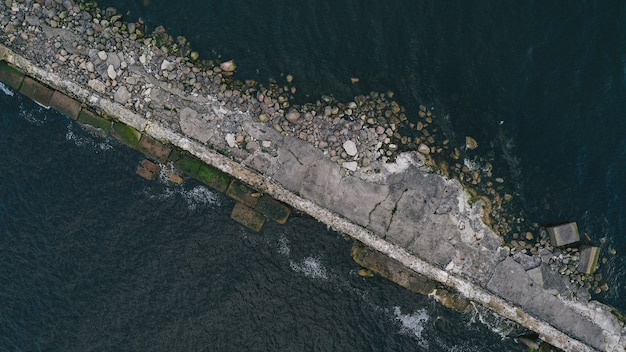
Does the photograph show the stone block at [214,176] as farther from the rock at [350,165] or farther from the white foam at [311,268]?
the rock at [350,165]

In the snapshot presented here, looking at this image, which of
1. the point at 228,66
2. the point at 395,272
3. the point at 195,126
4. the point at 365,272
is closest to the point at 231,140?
the point at 195,126

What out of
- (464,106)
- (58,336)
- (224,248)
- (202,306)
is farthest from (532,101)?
(58,336)

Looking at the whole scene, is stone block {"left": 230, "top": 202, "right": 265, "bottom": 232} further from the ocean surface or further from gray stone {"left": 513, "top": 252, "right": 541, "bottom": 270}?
gray stone {"left": 513, "top": 252, "right": 541, "bottom": 270}

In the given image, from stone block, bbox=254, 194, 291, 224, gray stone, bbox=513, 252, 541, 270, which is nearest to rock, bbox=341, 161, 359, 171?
stone block, bbox=254, 194, 291, 224

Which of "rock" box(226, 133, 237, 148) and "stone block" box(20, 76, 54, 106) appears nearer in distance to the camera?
"rock" box(226, 133, 237, 148)

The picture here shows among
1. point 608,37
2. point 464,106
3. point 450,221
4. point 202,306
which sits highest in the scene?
point 608,37

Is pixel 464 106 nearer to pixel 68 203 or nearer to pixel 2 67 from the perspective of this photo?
pixel 68 203

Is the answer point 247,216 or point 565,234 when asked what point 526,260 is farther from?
point 247,216
